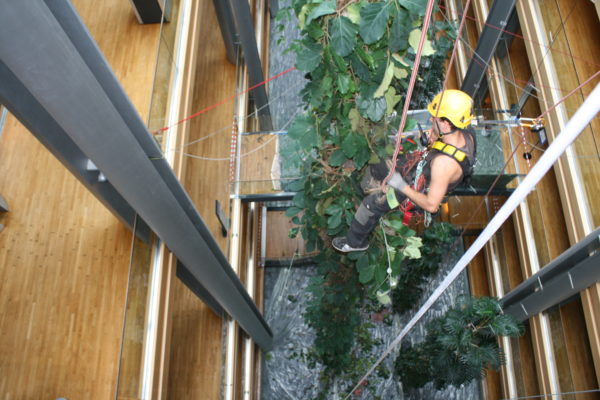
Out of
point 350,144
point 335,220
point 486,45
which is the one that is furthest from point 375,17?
point 486,45

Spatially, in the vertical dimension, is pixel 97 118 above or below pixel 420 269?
below

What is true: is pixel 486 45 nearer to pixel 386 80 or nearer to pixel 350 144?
pixel 350 144

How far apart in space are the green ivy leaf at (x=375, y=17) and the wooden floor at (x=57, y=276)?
4155 millimetres

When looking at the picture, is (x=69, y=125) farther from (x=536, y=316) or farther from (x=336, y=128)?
(x=536, y=316)

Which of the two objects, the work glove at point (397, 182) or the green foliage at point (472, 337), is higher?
the work glove at point (397, 182)

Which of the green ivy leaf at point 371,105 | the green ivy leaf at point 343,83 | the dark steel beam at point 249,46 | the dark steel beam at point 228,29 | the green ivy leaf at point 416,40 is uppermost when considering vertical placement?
the dark steel beam at point 228,29

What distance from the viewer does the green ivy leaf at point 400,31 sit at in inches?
98.5

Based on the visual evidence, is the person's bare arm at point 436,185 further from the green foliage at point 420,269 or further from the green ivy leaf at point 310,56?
the green foliage at point 420,269

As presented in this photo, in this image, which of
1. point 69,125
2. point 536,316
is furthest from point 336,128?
point 536,316

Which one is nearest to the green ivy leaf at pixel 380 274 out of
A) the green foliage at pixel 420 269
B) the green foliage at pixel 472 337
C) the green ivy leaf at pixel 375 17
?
the green ivy leaf at pixel 375 17

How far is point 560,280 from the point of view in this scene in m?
5.72

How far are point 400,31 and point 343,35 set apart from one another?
0.27 m

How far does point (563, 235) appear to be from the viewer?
6.90 metres

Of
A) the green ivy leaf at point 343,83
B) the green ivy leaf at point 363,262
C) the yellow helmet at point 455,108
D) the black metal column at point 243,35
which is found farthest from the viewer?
the black metal column at point 243,35
